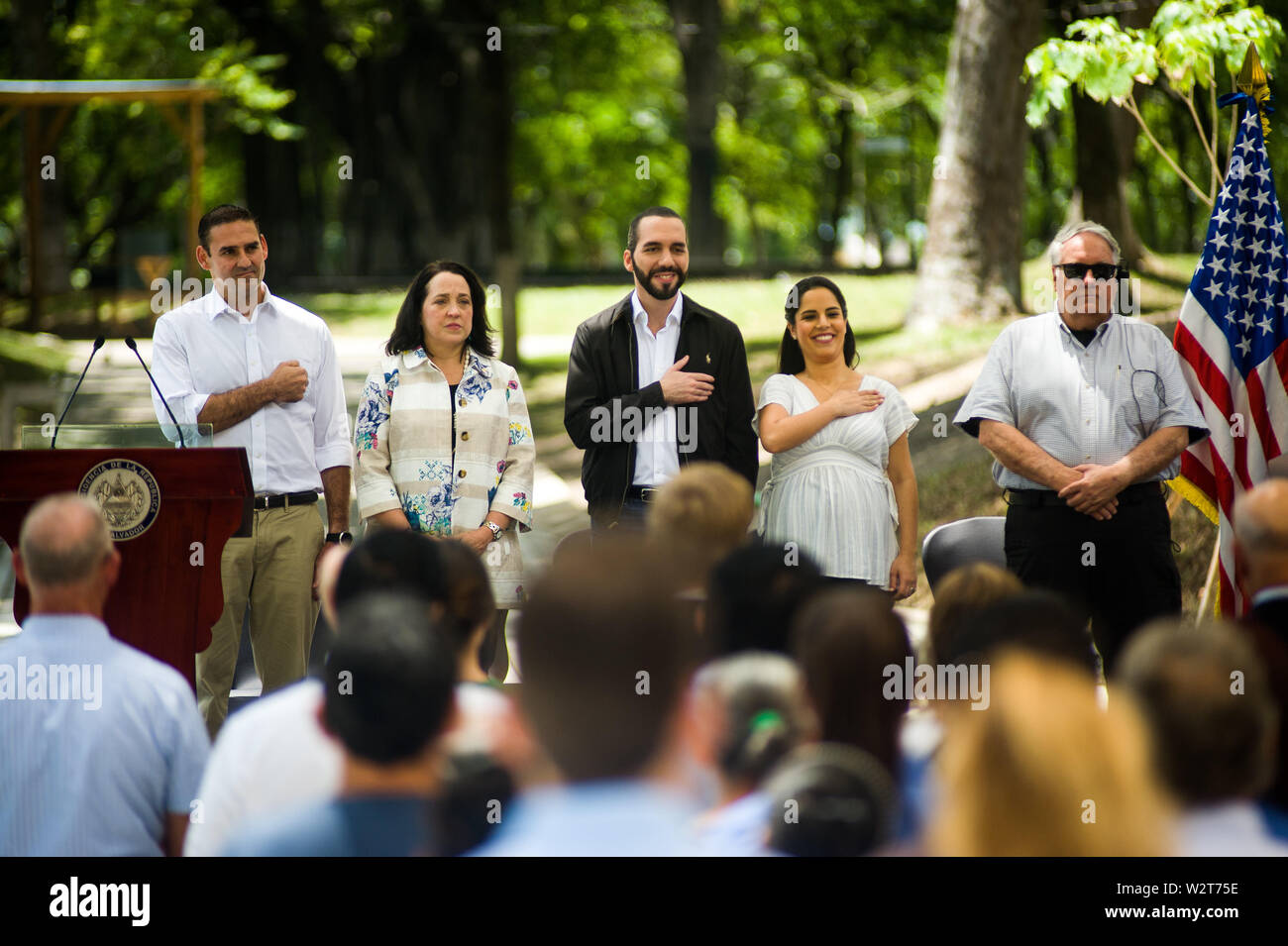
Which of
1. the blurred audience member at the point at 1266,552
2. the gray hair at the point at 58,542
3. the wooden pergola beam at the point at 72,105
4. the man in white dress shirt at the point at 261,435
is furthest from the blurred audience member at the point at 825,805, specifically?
the wooden pergola beam at the point at 72,105

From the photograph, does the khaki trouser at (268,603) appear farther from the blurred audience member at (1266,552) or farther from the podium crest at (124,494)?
the blurred audience member at (1266,552)

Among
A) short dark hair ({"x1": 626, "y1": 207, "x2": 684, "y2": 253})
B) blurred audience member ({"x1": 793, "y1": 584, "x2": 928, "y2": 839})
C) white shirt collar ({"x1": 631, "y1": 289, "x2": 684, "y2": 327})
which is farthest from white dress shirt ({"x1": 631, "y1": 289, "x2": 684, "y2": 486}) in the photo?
blurred audience member ({"x1": 793, "y1": 584, "x2": 928, "y2": 839})

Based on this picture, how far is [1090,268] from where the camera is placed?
527 centimetres

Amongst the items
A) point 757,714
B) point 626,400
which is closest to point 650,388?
point 626,400

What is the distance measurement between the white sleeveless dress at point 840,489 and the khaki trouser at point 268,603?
1.78m

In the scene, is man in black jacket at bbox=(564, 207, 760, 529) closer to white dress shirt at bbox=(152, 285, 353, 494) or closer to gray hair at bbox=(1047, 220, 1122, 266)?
white dress shirt at bbox=(152, 285, 353, 494)

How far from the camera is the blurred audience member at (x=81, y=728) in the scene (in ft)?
10.7

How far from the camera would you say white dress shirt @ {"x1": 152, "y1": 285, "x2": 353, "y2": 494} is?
5324 mm

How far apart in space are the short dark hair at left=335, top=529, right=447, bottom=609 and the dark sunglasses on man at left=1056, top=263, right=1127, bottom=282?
299 cm

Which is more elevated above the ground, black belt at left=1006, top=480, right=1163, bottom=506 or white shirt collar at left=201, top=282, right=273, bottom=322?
white shirt collar at left=201, top=282, right=273, bottom=322

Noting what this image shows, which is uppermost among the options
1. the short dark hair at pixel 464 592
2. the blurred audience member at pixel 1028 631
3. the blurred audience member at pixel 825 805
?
the short dark hair at pixel 464 592

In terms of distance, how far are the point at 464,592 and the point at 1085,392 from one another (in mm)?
2919

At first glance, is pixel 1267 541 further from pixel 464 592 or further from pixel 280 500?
pixel 280 500

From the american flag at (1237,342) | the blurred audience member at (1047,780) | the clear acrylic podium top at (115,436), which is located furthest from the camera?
the american flag at (1237,342)
